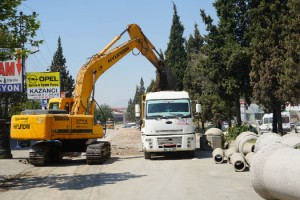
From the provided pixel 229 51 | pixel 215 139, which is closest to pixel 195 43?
pixel 229 51

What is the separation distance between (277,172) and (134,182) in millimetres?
5798

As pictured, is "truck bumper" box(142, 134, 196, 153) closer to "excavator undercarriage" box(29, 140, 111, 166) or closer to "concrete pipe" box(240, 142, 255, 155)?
"excavator undercarriage" box(29, 140, 111, 166)

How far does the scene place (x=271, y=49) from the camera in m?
32.5

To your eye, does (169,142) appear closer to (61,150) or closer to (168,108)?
(168,108)

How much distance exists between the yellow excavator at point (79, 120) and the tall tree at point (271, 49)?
10.8 metres

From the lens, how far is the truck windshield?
2028 cm

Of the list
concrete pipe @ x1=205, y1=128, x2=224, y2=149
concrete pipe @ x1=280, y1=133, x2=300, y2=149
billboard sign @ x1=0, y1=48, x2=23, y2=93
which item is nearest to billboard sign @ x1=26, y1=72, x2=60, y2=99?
billboard sign @ x1=0, y1=48, x2=23, y2=93

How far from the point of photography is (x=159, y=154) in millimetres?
22609

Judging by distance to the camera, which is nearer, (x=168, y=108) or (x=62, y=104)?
(x=168, y=108)

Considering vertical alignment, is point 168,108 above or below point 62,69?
below

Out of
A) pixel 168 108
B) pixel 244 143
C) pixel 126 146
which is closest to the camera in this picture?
pixel 244 143

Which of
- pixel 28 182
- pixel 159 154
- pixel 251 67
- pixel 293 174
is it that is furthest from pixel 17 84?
pixel 293 174

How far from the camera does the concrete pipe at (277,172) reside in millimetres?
7641

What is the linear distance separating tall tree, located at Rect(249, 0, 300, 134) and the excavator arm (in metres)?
10.7
